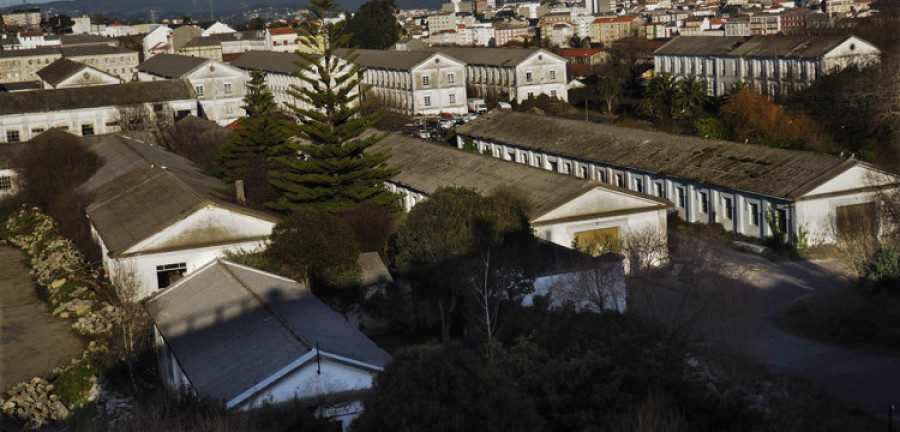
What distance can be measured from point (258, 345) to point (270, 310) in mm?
1517

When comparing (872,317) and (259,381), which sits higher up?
(259,381)

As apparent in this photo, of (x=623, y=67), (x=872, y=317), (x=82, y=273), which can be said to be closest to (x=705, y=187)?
(x=872, y=317)

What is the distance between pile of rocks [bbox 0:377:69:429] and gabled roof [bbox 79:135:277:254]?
437cm

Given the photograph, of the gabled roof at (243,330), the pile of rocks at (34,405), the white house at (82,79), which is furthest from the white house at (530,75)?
the pile of rocks at (34,405)

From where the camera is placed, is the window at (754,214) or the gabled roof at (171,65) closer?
the window at (754,214)

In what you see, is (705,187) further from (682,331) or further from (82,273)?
(82,273)

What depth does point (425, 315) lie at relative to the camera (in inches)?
753

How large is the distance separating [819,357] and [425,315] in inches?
283

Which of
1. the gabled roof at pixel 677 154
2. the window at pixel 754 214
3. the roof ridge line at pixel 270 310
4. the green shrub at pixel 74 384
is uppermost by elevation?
the gabled roof at pixel 677 154

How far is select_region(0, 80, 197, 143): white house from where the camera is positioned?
45.2 metres

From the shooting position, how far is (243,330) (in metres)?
15.1

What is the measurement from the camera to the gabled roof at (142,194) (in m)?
22.4

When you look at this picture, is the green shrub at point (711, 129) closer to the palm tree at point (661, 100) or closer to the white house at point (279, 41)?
Answer: the palm tree at point (661, 100)

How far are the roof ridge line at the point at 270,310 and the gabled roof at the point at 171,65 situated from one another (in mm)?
36855
